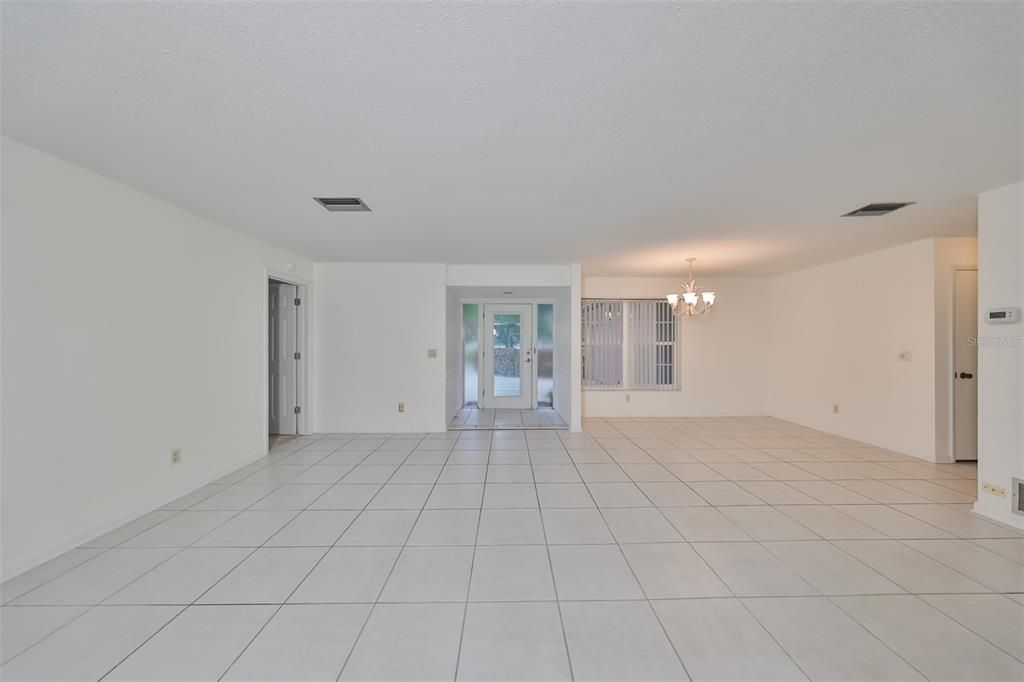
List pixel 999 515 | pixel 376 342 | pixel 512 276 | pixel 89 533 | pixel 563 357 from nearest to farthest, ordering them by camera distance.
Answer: pixel 89 533
pixel 999 515
pixel 376 342
pixel 512 276
pixel 563 357

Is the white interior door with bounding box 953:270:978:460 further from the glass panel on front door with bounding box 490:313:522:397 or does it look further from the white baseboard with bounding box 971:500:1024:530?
the glass panel on front door with bounding box 490:313:522:397

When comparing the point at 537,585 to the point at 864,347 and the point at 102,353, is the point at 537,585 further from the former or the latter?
the point at 864,347

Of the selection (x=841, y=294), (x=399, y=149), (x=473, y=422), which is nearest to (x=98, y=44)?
(x=399, y=149)

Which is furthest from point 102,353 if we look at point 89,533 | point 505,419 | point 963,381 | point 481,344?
point 963,381

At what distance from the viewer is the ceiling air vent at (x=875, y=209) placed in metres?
3.25

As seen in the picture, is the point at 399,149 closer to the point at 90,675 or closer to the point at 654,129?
the point at 654,129

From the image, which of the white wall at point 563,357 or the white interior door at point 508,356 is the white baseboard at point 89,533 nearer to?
the white wall at point 563,357

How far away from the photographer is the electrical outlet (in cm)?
288

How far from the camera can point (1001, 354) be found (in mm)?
2932

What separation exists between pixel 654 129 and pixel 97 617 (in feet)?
11.4

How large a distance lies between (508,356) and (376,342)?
2.97 m

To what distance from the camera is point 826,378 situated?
569cm

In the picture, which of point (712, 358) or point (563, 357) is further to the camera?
point (712, 358)

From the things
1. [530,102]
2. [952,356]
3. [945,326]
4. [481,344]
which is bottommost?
[952,356]
